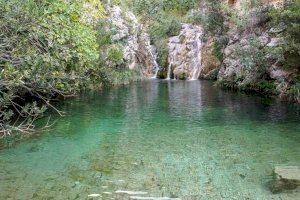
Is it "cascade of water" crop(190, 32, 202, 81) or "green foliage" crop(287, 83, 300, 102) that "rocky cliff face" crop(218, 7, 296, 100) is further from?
"cascade of water" crop(190, 32, 202, 81)

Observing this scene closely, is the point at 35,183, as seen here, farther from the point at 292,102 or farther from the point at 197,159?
the point at 292,102

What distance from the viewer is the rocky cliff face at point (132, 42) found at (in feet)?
130

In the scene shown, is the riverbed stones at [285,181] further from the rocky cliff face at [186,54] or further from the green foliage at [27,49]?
the rocky cliff face at [186,54]

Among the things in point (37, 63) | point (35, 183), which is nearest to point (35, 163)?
point (35, 183)

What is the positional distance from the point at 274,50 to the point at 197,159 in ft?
49.2

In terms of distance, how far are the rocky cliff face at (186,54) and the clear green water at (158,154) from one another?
2386 cm

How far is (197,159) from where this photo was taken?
39.2 feet

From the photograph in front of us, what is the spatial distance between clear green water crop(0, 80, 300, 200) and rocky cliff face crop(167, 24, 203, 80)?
23860mm

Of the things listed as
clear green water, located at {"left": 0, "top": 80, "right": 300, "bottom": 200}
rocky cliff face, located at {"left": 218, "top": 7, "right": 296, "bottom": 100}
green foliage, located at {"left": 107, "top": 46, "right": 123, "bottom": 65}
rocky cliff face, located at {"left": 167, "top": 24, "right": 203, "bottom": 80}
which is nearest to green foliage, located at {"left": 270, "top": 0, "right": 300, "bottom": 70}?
rocky cliff face, located at {"left": 218, "top": 7, "right": 296, "bottom": 100}

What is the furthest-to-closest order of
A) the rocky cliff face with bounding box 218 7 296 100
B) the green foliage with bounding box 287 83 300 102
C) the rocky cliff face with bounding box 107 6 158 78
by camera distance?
the rocky cliff face with bounding box 107 6 158 78
the rocky cliff face with bounding box 218 7 296 100
the green foliage with bounding box 287 83 300 102

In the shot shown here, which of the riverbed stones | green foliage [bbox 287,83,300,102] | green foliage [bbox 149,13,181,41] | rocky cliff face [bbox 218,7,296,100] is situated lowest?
the riverbed stones

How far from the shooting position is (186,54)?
4634 cm

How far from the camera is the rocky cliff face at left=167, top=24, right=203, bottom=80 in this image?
4522 centimetres

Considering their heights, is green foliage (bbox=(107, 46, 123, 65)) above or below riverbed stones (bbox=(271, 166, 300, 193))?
above
